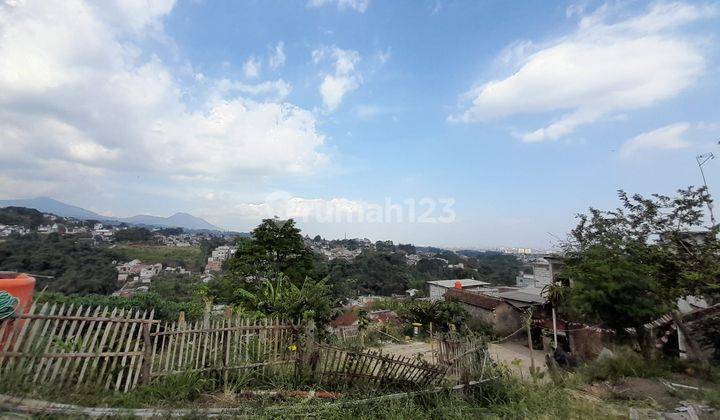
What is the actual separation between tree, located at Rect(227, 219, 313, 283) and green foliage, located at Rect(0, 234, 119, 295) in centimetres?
1335

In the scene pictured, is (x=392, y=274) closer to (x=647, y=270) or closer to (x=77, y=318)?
(x=647, y=270)

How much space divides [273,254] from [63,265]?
2326cm

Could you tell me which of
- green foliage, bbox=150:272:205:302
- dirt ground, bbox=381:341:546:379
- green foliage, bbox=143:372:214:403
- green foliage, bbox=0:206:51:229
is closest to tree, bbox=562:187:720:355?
dirt ground, bbox=381:341:546:379

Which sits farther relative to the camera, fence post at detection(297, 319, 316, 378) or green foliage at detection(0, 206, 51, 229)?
green foliage at detection(0, 206, 51, 229)

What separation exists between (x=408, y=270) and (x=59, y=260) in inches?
2086

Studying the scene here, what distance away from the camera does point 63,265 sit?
2855 centimetres

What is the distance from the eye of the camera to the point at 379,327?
17.3 metres

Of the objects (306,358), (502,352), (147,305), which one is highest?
(306,358)

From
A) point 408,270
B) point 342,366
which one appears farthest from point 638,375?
point 408,270

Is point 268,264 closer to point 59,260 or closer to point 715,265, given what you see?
point 715,265

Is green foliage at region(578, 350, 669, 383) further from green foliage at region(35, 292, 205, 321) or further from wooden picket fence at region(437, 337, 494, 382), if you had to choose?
green foliage at region(35, 292, 205, 321)

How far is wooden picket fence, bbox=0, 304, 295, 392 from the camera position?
14.1 feet

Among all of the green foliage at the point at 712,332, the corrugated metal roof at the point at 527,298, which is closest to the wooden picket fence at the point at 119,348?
the green foliage at the point at 712,332

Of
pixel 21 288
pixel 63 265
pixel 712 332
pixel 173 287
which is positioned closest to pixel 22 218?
pixel 63 265
